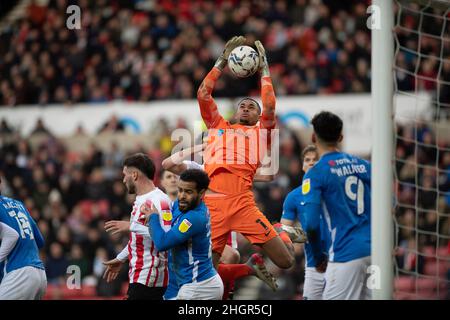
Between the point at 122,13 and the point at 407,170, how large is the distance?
29.9 ft

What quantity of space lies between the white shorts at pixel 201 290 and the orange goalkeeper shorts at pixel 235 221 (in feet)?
3.71

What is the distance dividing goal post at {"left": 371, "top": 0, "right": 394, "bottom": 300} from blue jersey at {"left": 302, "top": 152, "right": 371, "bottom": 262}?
17cm

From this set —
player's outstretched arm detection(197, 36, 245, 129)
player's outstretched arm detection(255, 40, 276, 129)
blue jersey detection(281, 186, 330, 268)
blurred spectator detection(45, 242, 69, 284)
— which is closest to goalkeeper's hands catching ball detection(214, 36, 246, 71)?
player's outstretched arm detection(197, 36, 245, 129)

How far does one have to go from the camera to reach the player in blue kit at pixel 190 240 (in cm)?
748

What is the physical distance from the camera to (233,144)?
29.8 ft

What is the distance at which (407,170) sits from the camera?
1422 cm

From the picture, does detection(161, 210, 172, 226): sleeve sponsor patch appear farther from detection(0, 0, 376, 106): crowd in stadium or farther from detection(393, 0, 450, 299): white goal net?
detection(0, 0, 376, 106): crowd in stadium

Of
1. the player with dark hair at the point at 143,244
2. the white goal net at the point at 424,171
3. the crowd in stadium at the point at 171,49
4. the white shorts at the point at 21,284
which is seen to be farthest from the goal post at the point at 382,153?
the crowd in stadium at the point at 171,49

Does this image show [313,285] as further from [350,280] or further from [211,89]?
[211,89]

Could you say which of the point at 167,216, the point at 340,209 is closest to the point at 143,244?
the point at 167,216

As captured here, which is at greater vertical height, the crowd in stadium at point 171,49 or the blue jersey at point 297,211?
the crowd in stadium at point 171,49

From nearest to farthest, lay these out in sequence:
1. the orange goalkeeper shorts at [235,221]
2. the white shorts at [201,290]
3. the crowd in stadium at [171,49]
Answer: the white shorts at [201,290] → the orange goalkeeper shorts at [235,221] → the crowd in stadium at [171,49]

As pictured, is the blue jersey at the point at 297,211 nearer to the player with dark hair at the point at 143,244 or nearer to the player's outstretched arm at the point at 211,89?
the player's outstretched arm at the point at 211,89

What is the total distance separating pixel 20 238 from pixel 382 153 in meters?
3.31
